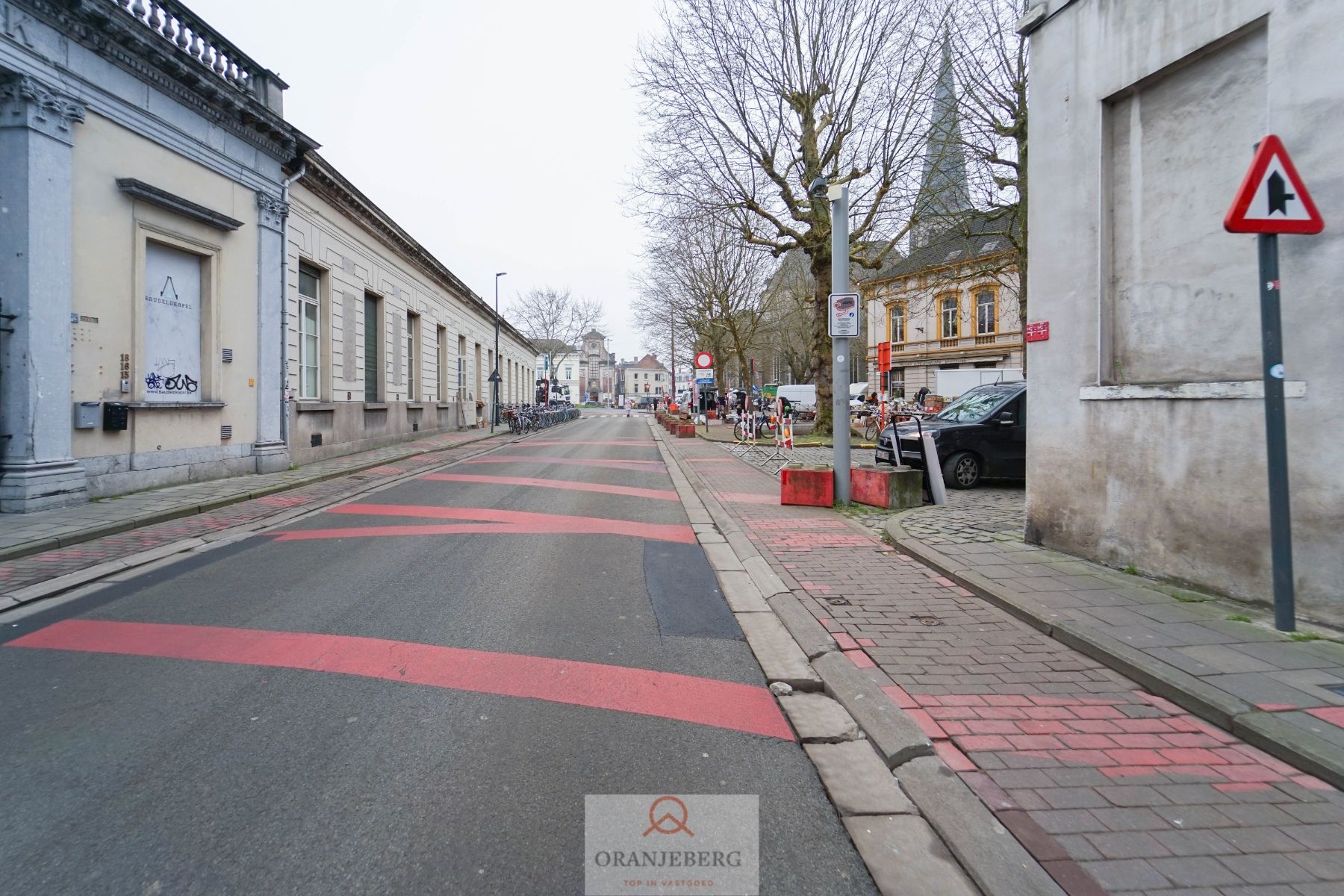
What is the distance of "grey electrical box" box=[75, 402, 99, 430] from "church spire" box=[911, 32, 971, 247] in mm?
17368

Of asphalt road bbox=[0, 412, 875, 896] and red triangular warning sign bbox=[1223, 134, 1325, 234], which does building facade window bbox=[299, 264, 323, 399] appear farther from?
red triangular warning sign bbox=[1223, 134, 1325, 234]

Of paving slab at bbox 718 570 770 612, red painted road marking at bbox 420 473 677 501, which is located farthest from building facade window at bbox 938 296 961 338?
paving slab at bbox 718 570 770 612

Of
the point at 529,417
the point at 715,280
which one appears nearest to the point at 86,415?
the point at 529,417

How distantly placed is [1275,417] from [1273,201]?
4.09ft

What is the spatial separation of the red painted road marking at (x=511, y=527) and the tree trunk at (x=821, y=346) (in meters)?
12.1

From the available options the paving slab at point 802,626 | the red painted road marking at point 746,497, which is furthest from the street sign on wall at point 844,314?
the paving slab at point 802,626

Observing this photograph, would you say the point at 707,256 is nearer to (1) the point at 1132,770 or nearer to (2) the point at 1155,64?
(2) the point at 1155,64

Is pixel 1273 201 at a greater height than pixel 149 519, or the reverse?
pixel 1273 201

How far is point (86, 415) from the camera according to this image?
973 cm

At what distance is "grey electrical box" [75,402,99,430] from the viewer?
9.65m

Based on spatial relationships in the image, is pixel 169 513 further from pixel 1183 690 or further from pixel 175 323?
pixel 1183 690

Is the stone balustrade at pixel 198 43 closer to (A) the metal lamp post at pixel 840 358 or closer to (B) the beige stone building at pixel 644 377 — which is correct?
(A) the metal lamp post at pixel 840 358

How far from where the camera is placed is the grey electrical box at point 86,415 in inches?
380

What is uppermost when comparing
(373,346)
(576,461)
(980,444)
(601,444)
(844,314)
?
(373,346)
